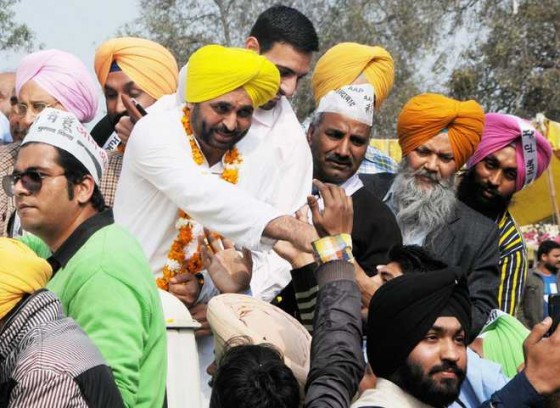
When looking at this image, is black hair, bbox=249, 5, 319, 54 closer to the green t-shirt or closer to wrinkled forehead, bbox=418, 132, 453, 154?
wrinkled forehead, bbox=418, 132, 453, 154

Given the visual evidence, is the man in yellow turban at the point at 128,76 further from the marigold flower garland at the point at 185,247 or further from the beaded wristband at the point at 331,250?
the beaded wristband at the point at 331,250

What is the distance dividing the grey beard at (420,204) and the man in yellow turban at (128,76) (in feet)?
→ 4.30

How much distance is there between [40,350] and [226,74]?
1.95m

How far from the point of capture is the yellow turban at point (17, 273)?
394 cm

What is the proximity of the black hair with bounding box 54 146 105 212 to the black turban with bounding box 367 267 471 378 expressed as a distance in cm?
108

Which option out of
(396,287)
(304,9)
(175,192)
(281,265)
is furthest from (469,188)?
(304,9)

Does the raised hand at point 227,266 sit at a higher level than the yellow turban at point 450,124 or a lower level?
lower

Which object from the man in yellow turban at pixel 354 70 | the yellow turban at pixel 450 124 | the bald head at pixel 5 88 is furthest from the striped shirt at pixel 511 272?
the bald head at pixel 5 88

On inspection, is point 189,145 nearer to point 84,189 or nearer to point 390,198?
point 84,189

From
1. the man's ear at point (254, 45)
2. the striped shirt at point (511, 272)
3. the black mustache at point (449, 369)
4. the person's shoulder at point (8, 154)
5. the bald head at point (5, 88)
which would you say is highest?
the man's ear at point (254, 45)

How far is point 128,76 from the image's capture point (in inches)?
263

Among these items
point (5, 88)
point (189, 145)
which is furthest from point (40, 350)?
point (5, 88)

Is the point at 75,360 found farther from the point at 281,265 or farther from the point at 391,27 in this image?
the point at 391,27

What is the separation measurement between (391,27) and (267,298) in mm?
20695
